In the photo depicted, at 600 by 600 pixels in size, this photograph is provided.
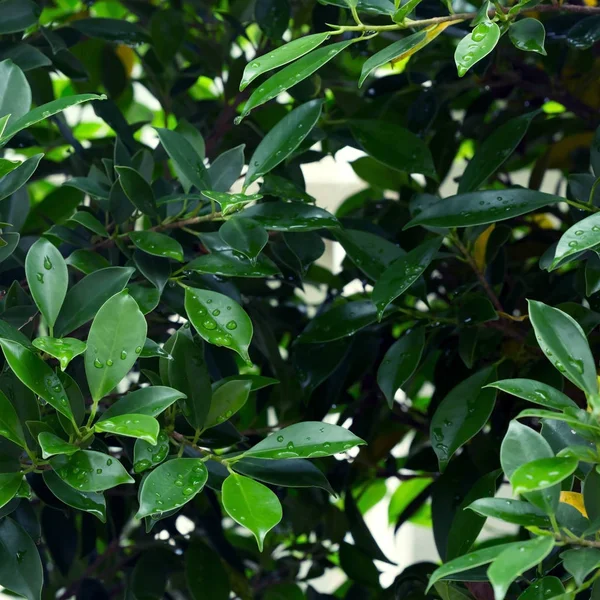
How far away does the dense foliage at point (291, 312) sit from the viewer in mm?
437

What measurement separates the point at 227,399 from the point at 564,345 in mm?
229

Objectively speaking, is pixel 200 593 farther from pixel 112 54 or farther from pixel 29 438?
pixel 112 54

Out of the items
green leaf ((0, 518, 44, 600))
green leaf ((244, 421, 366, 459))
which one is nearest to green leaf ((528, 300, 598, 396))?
green leaf ((244, 421, 366, 459))

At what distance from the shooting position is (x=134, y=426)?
0.41m

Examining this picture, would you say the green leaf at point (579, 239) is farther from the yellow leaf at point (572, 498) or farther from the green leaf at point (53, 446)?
the green leaf at point (53, 446)

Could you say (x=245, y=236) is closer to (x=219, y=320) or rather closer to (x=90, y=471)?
(x=219, y=320)

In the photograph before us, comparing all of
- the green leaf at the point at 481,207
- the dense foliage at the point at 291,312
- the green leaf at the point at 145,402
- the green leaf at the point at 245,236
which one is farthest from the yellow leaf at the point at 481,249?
the green leaf at the point at 145,402

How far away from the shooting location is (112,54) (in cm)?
94

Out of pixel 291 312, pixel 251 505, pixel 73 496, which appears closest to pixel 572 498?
pixel 251 505

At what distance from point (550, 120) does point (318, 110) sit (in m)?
0.50

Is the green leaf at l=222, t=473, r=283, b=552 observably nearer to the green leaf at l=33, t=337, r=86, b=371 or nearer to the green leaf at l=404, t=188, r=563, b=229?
the green leaf at l=33, t=337, r=86, b=371

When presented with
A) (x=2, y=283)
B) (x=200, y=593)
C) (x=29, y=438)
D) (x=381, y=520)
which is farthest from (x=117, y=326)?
(x=381, y=520)

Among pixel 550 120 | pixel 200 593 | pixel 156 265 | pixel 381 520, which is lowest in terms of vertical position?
pixel 381 520

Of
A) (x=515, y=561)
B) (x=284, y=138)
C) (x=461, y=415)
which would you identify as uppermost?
(x=284, y=138)
